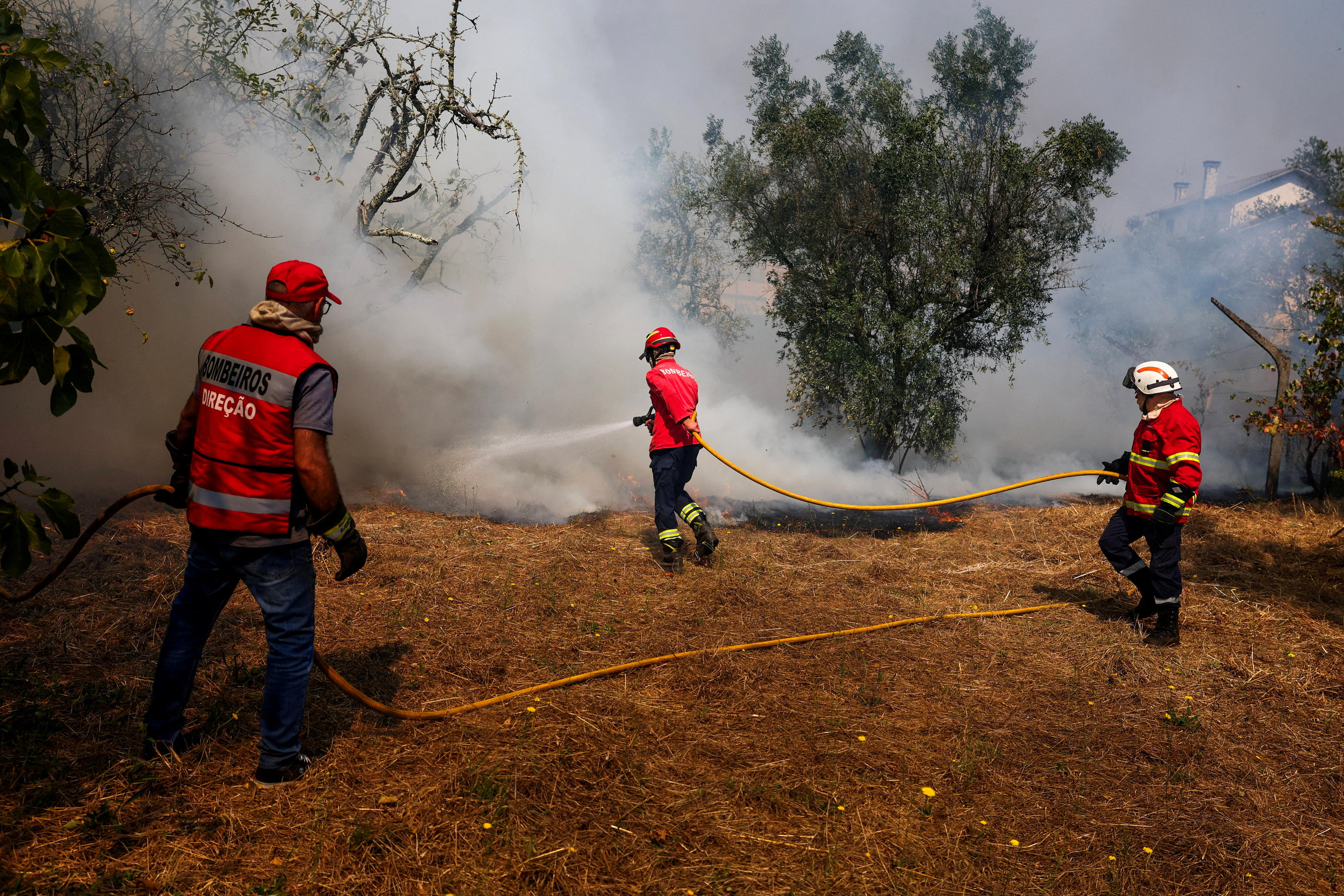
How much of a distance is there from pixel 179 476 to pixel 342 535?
0.84 m

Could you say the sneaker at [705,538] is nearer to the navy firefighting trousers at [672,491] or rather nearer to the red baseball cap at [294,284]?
the navy firefighting trousers at [672,491]

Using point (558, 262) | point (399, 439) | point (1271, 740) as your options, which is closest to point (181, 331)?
point (399, 439)

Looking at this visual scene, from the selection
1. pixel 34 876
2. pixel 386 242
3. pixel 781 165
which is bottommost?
pixel 34 876

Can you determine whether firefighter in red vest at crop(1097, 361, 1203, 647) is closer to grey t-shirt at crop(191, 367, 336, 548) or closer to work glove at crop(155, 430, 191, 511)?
grey t-shirt at crop(191, 367, 336, 548)

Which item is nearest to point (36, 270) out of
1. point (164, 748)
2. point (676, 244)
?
point (164, 748)

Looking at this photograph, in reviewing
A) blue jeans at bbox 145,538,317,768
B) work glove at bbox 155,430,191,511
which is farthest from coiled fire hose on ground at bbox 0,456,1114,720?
blue jeans at bbox 145,538,317,768

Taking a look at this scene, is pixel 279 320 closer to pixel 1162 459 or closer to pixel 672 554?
pixel 672 554

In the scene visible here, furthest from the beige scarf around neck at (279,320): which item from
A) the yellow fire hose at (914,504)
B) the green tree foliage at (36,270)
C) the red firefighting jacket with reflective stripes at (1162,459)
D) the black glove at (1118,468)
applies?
the black glove at (1118,468)

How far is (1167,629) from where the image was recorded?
5312mm

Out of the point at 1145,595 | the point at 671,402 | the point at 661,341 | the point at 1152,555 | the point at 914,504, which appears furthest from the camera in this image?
the point at 914,504

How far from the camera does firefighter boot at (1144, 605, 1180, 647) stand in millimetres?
5289

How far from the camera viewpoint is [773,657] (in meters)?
4.68

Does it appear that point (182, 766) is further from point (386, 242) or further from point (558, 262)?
point (558, 262)

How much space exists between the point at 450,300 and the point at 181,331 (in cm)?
374
